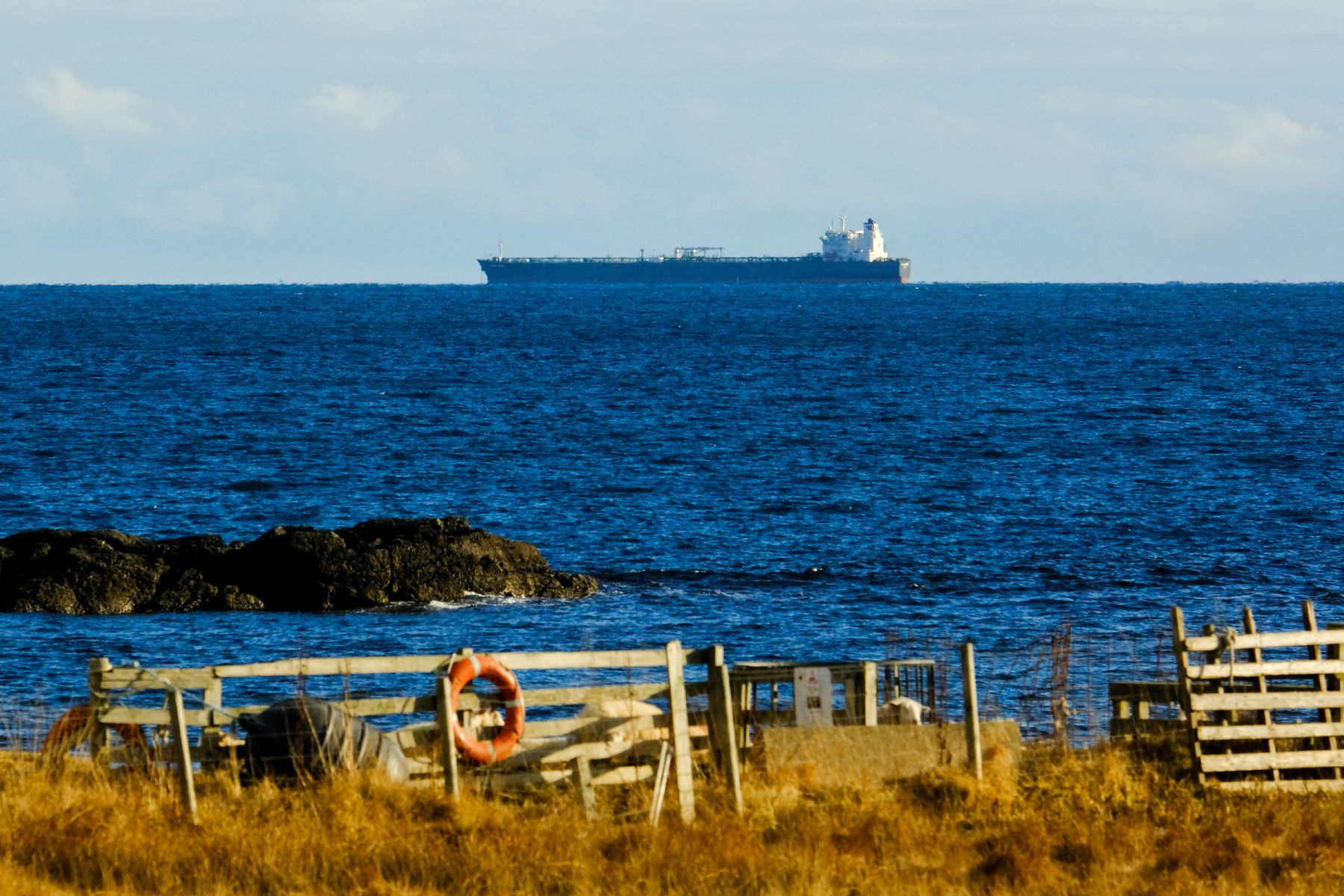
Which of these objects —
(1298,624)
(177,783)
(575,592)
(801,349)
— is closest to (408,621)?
(575,592)

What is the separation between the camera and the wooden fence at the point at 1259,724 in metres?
12.9

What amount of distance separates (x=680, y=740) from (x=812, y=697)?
2041 mm

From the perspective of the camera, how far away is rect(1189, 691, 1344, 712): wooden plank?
42.7 feet

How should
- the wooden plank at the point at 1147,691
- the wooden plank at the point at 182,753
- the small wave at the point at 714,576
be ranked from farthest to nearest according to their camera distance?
the small wave at the point at 714,576 → the wooden plank at the point at 1147,691 → the wooden plank at the point at 182,753

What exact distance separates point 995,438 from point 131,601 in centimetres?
3663

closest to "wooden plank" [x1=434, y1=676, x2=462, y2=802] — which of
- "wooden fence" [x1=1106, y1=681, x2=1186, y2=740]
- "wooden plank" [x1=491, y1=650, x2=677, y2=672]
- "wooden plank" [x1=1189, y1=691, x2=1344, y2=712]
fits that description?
"wooden plank" [x1=491, y1=650, x2=677, y2=672]

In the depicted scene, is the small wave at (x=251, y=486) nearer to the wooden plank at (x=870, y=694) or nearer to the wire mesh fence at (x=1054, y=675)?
the wire mesh fence at (x=1054, y=675)

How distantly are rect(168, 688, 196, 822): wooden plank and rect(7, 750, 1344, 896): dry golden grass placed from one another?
0.12 m

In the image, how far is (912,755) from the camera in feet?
42.6

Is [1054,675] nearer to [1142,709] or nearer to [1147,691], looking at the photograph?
[1142,709]

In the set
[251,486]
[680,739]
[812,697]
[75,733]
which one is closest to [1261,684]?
[812,697]

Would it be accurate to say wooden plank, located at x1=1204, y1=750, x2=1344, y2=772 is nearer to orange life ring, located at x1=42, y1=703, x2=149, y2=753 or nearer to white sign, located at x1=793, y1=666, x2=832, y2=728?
white sign, located at x1=793, y1=666, x2=832, y2=728

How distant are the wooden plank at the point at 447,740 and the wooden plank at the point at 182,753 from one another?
64.3 inches

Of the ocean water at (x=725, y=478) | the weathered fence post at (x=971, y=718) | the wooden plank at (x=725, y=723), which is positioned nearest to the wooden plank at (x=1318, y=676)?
the weathered fence post at (x=971, y=718)
